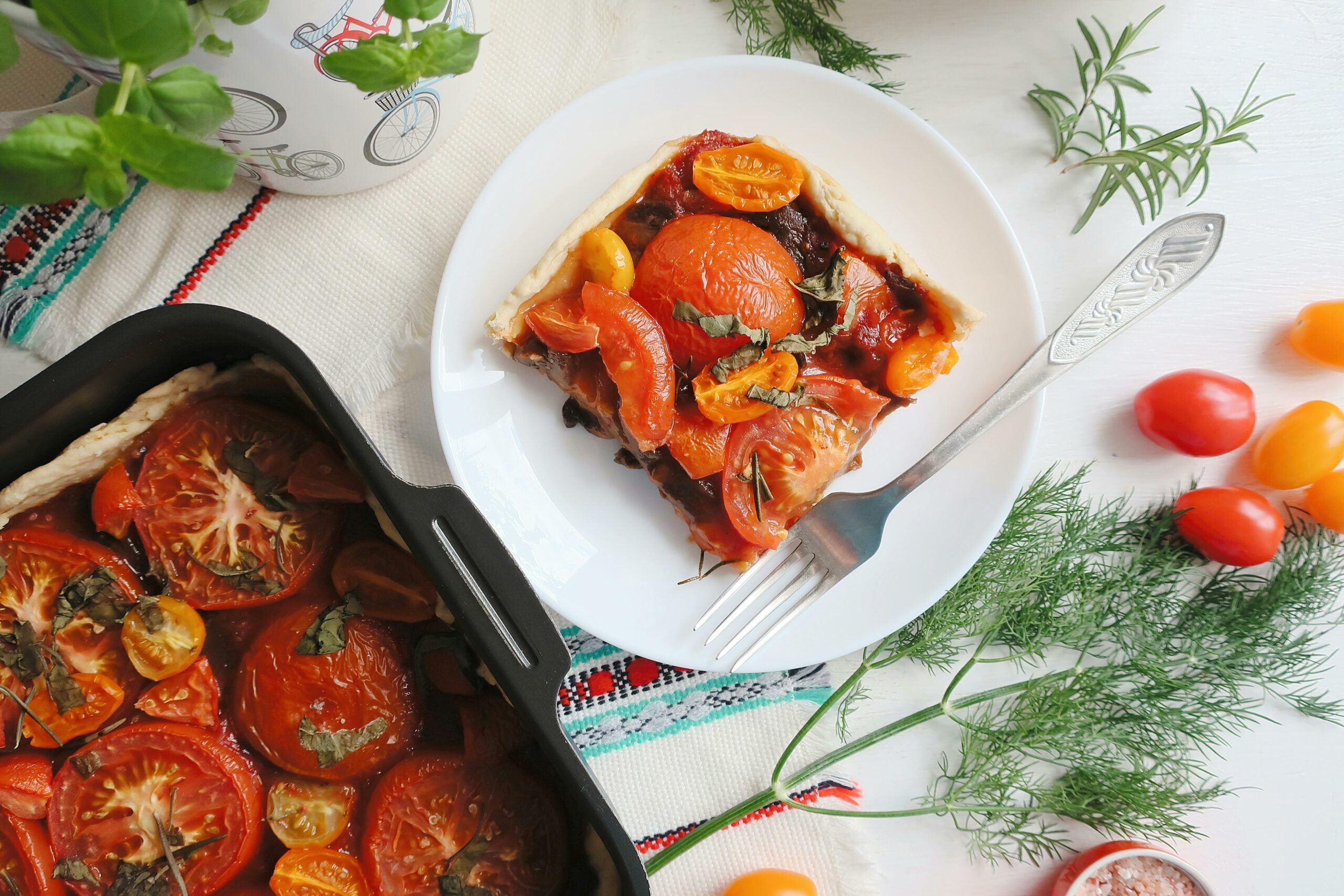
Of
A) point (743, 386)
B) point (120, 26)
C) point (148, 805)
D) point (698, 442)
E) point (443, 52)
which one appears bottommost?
point (148, 805)

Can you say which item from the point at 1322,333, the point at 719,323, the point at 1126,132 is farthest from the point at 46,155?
the point at 1322,333

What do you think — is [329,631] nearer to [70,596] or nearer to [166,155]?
[70,596]

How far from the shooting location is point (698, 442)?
2043 millimetres

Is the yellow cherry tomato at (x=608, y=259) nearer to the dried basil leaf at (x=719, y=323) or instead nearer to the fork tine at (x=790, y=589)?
the dried basil leaf at (x=719, y=323)

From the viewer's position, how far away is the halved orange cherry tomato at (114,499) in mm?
1694

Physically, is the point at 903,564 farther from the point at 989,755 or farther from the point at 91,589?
the point at 91,589

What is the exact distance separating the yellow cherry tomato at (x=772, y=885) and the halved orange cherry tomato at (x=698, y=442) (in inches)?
44.5

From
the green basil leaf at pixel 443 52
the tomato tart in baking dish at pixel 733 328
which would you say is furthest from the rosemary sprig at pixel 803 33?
the green basil leaf at pixel 443 52

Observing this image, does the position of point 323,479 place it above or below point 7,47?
below

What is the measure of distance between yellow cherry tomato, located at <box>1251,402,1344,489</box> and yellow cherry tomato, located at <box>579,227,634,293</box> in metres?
1.98

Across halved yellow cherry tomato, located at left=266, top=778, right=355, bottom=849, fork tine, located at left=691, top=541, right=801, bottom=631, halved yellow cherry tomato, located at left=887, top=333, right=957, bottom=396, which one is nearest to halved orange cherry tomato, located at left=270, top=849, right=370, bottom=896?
halved yellow cherry tomato, located at left=266, top=778, right=355, bottom=849

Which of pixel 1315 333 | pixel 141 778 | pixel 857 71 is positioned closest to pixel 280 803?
pixel 141 778

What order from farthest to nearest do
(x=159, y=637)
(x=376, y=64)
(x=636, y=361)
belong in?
1. (x=636, y=361)
2. (x=159, y=637)
3. (x=376, y=64)

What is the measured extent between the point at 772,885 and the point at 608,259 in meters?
1.69
